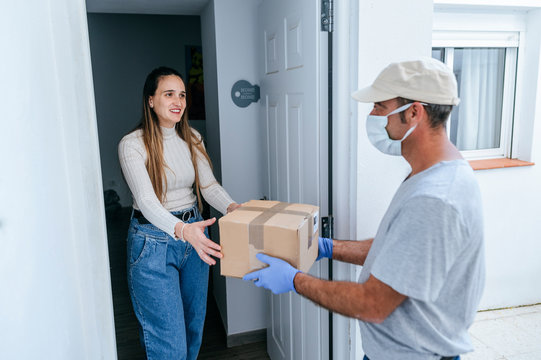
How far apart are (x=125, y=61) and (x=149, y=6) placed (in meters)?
3.47

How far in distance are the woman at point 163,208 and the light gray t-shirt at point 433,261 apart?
0.92 m

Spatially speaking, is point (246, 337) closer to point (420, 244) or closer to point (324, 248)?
point (324, 248)

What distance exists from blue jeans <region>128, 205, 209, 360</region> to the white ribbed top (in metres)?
0.13

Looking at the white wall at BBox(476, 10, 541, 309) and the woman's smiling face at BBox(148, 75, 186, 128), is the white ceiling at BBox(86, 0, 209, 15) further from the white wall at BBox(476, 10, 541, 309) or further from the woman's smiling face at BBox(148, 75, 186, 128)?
the white wall at BBox(476, 10, 541, 309)

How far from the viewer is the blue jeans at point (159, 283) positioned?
1.73 meters

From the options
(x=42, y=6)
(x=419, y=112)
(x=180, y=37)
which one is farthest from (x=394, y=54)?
(x=180, y=37)

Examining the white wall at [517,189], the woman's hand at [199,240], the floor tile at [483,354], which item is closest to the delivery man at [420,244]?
the woman's hand at [199,240]

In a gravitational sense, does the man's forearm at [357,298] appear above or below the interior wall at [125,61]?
below

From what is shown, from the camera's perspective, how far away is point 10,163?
2.52 feet

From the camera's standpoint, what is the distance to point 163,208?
1.64 meters

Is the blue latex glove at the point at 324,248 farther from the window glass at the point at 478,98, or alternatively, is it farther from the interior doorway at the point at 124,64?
the interior doorway at the point at 124,64

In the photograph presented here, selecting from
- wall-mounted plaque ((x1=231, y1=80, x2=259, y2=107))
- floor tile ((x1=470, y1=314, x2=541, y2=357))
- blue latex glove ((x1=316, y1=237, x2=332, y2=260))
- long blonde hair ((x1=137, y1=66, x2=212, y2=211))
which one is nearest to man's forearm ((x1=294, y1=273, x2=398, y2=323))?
blue latex glove ((x1=316, y1=237, x2=332, y2=260))

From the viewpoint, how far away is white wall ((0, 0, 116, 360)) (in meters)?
0.77


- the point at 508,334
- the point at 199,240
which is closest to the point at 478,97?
the point at 508,334
